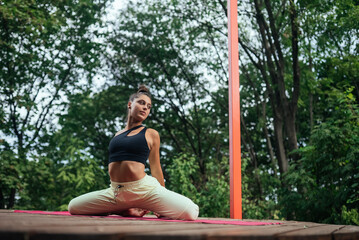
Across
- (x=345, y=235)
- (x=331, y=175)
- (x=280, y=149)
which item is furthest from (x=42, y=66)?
(x=345, y=235)

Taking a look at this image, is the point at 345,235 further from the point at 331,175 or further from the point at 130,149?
the point at 331,175

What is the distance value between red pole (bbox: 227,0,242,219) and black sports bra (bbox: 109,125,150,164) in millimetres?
783

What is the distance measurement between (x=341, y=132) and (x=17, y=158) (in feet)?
20.3

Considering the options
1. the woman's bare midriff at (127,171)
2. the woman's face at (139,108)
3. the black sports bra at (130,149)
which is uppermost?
the woman's face at (139,108)

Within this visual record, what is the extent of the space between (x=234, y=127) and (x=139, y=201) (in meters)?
1.08

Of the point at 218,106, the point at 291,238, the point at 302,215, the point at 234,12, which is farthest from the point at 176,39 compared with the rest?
the point at 291,238

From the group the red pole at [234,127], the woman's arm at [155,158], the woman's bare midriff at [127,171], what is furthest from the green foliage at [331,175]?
the woman's bare midriff at [127,171]

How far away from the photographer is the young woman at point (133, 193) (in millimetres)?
2564

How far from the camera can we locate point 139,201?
2.65 meters

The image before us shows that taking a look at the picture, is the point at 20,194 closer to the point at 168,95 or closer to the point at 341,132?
the point at 168,95

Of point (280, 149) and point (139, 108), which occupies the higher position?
point (280, 149)

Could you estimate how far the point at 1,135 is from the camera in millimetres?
8820

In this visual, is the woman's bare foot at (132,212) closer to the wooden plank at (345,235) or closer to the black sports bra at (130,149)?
the black sports bra at (130,149)

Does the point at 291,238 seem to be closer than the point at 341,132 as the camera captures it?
Yes
